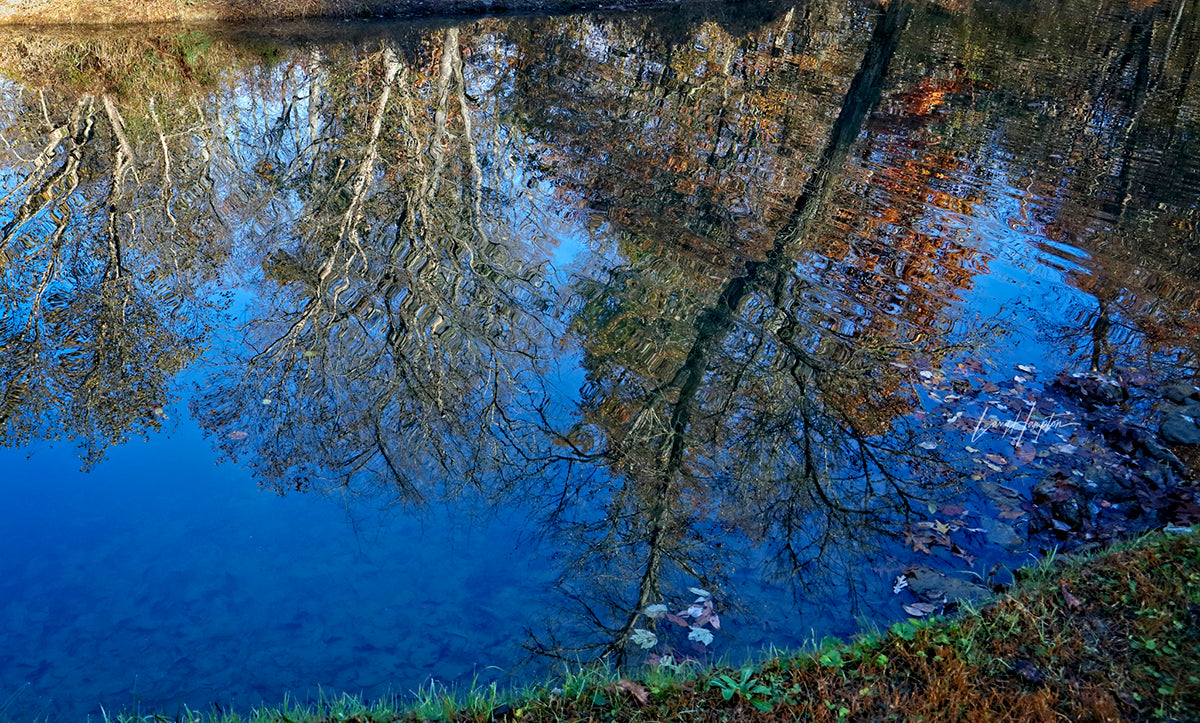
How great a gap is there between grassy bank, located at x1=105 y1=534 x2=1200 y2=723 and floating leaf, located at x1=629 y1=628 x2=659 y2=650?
1.20 feet

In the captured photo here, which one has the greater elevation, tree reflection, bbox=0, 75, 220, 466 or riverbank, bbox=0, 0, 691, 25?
riverbank, bbox=0, 0, 691, 25

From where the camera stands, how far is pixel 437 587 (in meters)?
6.77

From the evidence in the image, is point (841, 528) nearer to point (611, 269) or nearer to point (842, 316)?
point (842, 316)

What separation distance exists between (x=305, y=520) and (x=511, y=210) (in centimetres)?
792

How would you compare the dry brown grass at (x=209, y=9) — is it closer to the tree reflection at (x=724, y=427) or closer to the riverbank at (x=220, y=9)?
the riverbank at (x=220, y=9)

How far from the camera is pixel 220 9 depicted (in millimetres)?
26312

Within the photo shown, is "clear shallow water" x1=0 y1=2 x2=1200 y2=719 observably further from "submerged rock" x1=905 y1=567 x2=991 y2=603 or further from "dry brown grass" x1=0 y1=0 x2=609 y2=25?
"dry brown grass" x1=0 y1=0 x2=609 y2=25

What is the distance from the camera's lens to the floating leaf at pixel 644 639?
616 cm

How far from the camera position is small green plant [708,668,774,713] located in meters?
5.12

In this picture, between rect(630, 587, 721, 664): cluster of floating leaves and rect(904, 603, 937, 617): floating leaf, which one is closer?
rect(630, 587, 721, 664): cluster of floating leaves

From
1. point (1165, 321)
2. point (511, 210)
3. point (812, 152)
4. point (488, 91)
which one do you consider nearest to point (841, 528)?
point (1165, 321)

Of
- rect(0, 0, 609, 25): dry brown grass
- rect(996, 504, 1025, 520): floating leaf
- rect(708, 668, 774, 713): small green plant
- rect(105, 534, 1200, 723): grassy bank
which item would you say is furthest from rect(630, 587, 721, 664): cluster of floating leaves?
rect(0, 0, 609, 25): dry brown grass

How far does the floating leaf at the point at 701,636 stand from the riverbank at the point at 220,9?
2696 centimetres

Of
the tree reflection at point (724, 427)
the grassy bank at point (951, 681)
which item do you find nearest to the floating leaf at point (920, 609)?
the grassy bank at point (951, 681)
